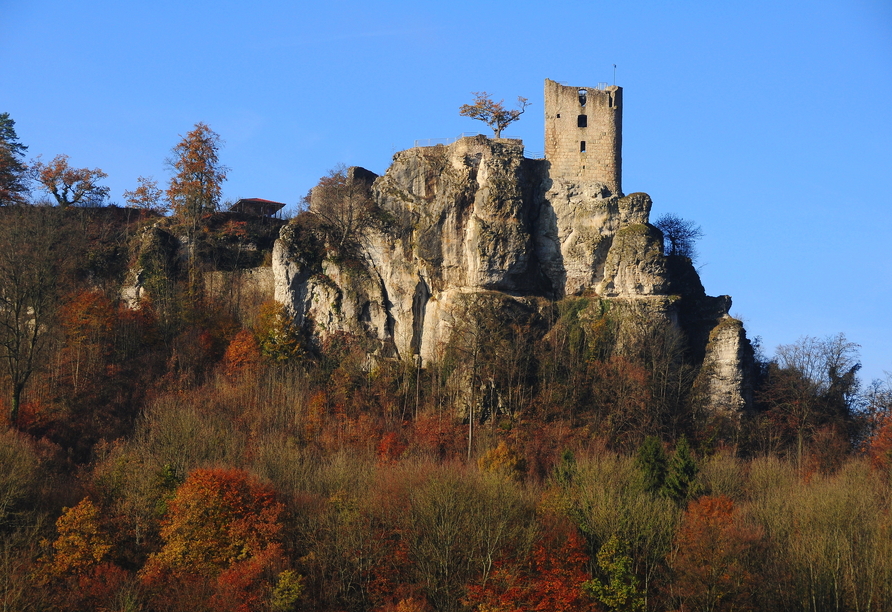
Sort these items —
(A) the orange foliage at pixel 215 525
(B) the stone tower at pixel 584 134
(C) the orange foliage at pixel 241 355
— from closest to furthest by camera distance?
(A) the orange foliage at pixel 215 525 < (C) the orange foliage at pixel 241 355 < (B) the stone tower at pixel 584 134

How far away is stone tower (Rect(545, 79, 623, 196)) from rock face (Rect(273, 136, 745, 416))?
2.31 ft

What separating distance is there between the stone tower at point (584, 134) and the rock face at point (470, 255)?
70 cm

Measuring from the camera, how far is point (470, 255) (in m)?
53.1

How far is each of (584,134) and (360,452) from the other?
18990mm

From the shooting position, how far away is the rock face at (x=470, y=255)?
52906mm

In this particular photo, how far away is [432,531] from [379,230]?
19637mm

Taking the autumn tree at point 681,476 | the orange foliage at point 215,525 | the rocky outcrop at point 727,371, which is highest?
the rocky outcrop at point 727,371

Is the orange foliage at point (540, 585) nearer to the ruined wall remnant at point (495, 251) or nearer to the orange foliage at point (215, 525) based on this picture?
→ the orange foliage at point (215, 525)

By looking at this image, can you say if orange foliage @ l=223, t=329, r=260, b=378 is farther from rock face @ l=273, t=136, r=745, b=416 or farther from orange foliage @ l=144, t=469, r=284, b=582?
orange foliage @ l=144, t=469, r=284, b=582

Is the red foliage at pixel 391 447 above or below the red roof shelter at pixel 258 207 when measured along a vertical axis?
below

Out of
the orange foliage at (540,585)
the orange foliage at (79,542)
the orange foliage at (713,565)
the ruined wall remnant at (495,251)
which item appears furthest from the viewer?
the ruined wall remnant at (495,251)

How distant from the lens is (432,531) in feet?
126

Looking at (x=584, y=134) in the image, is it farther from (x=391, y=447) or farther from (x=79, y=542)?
(x=79, y=542)

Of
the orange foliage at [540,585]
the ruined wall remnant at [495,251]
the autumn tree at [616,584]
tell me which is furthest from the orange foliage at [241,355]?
the autumn tree at [616,584]
